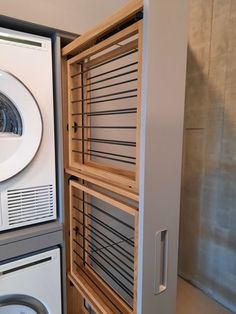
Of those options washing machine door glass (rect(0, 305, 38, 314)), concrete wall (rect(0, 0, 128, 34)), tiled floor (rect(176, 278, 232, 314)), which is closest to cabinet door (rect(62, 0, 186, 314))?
concrete wall (rect(0, 0, 128, 34))

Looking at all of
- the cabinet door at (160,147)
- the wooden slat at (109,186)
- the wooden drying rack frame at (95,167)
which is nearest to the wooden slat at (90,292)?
the wooden drying rack frame at (95,167)

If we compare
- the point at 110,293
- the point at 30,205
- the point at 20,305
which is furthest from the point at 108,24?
the point at 20,305

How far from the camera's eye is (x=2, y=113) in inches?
46.6

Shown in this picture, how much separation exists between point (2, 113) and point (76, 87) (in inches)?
18.0

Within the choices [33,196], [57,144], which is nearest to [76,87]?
[57,144]

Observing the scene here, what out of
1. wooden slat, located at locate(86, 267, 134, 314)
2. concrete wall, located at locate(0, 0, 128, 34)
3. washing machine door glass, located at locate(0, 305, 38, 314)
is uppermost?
concrete wall, located at locate(0, 0, 128, 34)

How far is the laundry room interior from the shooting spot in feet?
2.72

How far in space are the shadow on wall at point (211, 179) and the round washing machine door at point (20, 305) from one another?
1.41m

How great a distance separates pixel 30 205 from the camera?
128 cm

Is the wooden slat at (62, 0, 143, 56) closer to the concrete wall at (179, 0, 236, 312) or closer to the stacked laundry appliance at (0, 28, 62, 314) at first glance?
the stacked laundry appliance at (0, 28, 62, 314)

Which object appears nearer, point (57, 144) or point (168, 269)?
point (168, 269)

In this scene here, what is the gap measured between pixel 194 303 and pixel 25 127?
2.02 m

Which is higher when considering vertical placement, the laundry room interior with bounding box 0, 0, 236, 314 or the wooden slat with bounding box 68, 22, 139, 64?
the wooden slat with bounding box 68, 22, 139, 64

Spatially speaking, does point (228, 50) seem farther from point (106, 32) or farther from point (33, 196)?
point (33, 196)
